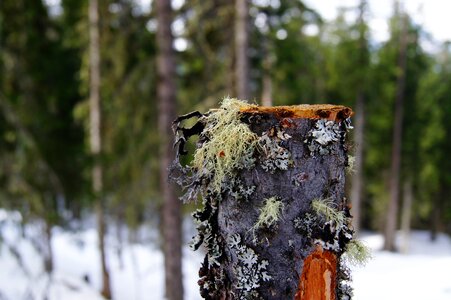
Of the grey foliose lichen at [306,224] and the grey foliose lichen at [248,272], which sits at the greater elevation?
the grey foliose lichen at [306,224]

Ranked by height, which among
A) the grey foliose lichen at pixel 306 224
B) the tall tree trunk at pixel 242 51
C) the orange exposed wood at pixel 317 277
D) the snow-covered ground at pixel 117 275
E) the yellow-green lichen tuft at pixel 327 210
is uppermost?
the tall tree trunk at pixel 242 51

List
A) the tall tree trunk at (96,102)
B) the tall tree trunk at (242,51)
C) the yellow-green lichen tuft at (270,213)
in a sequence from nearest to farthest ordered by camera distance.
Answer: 1. the yellow-green lichen tuft at (270,213)
2. the tall tree trunk at (242,51)
3. the tall tree trunk at (96,102)

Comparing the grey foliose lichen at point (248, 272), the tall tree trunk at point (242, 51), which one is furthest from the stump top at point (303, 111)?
the tall tree trunk at point (242, 51)

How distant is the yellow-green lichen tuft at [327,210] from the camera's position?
1.64 metres

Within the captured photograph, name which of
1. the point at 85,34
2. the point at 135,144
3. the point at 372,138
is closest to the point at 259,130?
the point at 135,144

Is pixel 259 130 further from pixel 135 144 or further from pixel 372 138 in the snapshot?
pixel 372 138

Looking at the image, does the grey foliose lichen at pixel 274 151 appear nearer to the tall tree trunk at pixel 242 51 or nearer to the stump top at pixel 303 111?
the stump top at pixel 303 111

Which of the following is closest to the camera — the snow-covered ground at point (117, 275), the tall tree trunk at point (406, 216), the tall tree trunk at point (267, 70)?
the snow-covered ground at point (117, 275)

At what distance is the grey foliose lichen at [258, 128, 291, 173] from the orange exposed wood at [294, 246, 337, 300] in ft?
1.10

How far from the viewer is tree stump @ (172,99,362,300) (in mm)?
1641

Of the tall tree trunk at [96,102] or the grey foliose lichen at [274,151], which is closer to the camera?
the grey foliose lichen at [274,151]

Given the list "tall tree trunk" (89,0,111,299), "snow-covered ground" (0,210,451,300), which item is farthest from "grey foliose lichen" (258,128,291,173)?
"tall tree trunk" (89,0,111,299)

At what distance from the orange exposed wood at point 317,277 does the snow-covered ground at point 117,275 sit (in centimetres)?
212

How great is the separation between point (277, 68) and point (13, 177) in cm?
758
